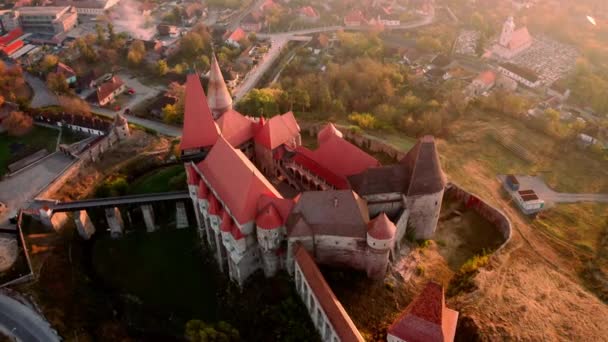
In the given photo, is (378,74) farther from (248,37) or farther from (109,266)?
(109,266)

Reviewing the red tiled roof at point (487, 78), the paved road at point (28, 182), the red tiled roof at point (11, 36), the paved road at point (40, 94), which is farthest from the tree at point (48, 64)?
the red tiled roof at point (487, 78)

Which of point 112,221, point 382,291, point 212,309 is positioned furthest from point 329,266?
point 112,221

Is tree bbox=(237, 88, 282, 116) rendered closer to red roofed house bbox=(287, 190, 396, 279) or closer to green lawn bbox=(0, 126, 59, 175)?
green lawn bbox=(0, 126, 59, 175)

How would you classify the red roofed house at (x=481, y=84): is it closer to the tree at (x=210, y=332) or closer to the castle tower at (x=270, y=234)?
the castle tower at (x=270, y=234)

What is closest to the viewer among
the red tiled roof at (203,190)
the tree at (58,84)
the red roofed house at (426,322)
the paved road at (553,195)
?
the red roofed house at (426,322)

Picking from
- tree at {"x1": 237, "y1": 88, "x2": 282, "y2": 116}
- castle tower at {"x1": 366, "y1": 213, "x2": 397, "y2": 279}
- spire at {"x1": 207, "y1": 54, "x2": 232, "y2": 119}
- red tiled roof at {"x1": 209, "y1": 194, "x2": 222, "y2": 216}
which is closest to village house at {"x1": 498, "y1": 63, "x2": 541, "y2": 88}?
tree at {"x1": 237, "y1": 88, "x2": 282, "y2": 116}

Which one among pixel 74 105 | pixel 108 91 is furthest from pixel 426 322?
pixel 108 91
